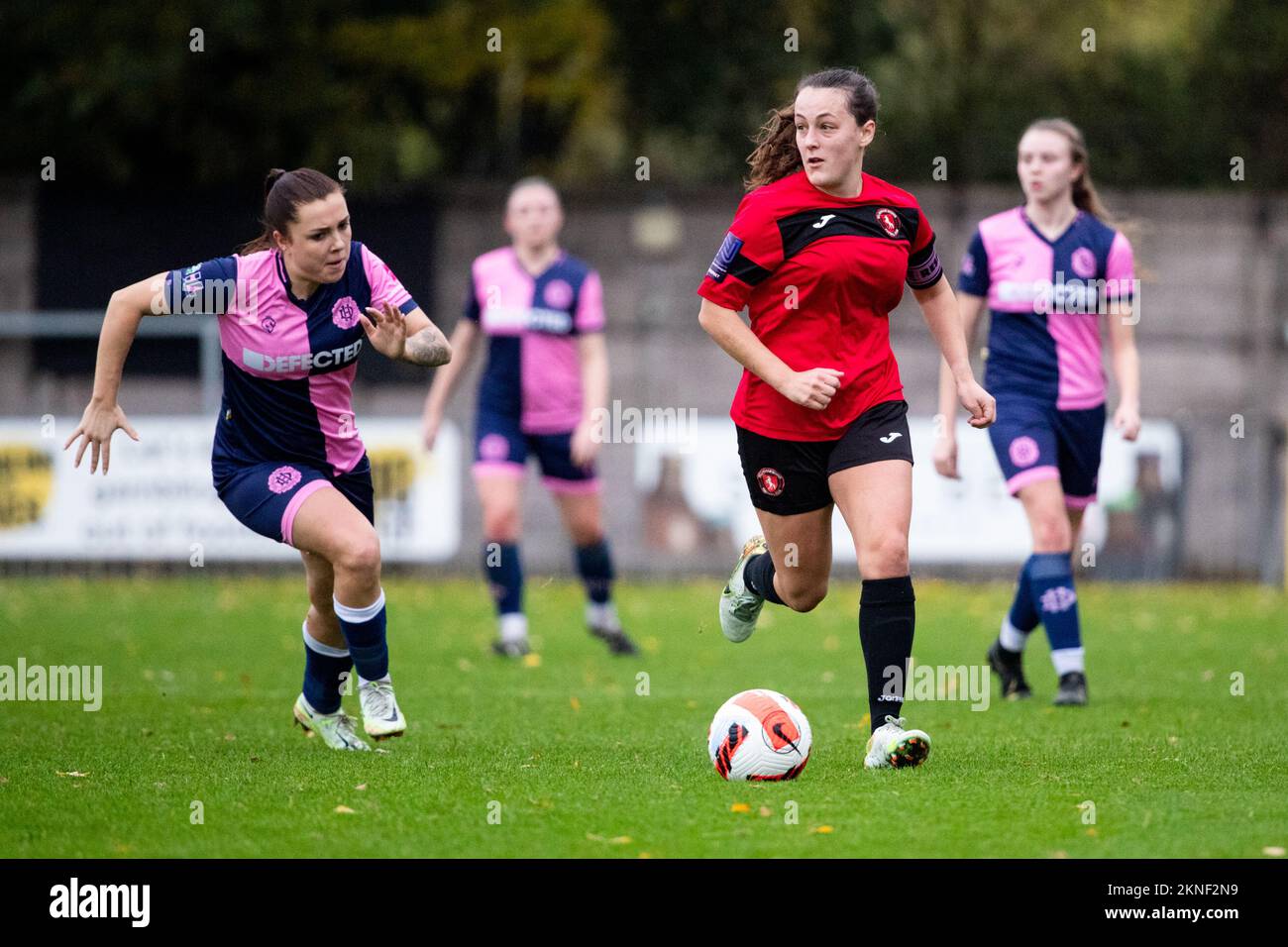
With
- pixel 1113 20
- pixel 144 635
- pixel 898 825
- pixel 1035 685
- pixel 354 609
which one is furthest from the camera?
pixel 1113 20

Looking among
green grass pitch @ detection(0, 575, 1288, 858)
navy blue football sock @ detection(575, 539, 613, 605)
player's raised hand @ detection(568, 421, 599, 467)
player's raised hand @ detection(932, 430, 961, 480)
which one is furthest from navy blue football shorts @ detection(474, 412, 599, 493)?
player's raised hand @ detection(932, 430, 961, 480)

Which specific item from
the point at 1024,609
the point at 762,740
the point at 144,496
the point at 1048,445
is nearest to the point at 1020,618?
the point at 1024,609

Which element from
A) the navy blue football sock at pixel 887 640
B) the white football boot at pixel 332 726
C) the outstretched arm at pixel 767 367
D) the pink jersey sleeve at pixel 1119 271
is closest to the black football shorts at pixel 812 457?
the outstretched arm at pixel 767 367

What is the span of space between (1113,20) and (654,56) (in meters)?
7.52

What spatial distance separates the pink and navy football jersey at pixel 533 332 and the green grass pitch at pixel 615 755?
151 centimetres

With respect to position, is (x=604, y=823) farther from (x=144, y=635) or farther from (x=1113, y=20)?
(x=1113, y=20)

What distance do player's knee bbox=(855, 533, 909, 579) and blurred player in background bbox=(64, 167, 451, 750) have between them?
1645 millimetres

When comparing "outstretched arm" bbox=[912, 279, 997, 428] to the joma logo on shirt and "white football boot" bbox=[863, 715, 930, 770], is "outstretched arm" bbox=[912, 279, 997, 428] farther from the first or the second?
the joma logo on shirt

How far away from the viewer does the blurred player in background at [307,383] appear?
259 inches

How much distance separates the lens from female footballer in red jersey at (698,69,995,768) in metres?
6.33

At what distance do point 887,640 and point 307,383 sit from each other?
2.36 meters

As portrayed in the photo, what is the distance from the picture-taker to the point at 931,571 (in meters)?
16.4
